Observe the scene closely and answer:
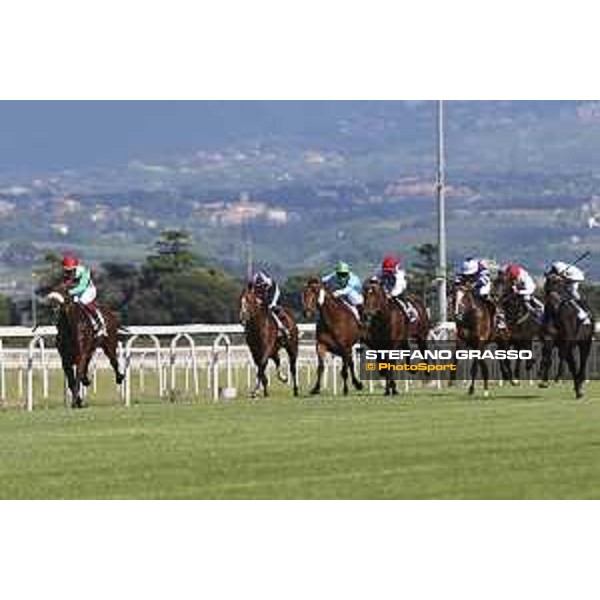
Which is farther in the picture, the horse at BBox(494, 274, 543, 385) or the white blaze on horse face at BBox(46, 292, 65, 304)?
the horse at BBox(494, 274, 543, 385)

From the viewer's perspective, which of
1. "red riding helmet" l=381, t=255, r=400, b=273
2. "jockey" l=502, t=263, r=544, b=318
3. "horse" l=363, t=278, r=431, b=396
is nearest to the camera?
"horse" l=363, t=278, r=431, b=396

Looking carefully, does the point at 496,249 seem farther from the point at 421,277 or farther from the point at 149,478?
the point at 149,478

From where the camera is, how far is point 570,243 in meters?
115

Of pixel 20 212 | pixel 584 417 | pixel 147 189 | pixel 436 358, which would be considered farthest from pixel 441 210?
pixel 147 189

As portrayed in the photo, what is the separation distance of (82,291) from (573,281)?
587cm

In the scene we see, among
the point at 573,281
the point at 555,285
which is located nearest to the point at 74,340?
the point at 555,285

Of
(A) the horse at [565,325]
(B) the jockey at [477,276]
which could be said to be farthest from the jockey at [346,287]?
(A) the horse at [565,325]

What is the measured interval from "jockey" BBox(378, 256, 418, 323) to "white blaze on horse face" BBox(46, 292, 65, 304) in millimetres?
5015

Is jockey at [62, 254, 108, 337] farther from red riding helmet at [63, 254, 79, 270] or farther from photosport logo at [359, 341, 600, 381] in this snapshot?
photosport logo at [359, 341, 600, 381]

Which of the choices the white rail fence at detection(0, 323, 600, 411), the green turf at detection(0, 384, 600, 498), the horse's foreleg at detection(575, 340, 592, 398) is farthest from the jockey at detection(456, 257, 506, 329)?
the green turf at detection(0, 384, 600, 498)

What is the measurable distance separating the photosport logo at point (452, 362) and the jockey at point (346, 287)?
638mm

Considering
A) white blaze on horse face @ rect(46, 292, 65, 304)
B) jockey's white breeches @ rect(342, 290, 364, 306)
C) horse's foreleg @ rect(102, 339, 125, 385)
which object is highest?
white blaze on horse face @ rect(46, 292, 65, 304)

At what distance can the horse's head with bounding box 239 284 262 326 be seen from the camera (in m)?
32.4

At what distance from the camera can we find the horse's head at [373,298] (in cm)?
3238
